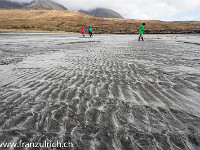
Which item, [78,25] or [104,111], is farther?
[78,25]

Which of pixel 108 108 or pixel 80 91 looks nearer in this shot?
pixel 108 108

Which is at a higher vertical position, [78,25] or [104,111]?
[78,25]

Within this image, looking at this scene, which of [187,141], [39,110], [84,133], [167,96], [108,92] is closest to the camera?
[187,141]

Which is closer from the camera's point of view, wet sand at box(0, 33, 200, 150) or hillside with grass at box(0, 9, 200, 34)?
wet sand at box(0, 33, 200, 150)

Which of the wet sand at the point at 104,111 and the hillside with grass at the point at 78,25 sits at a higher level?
the hillside with grass at the point at 78,25

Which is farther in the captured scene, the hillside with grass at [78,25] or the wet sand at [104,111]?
the hillside with grass at [78,25]

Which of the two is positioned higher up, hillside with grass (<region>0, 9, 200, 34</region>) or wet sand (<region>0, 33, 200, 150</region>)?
hillside with grass (<region>0, 9, 200, 34</region>)

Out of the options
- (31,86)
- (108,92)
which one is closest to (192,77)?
(108,92)

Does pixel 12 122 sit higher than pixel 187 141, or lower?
lower

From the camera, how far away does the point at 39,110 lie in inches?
94.0

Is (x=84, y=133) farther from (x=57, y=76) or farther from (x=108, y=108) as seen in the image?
(x=57, y=76)

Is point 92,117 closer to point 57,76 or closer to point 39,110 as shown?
point 39,110

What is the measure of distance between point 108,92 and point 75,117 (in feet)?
3.66

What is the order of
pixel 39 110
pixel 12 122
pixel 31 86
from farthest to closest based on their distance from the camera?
pixel 31 86
pixel 39 110
pixel 12 122
